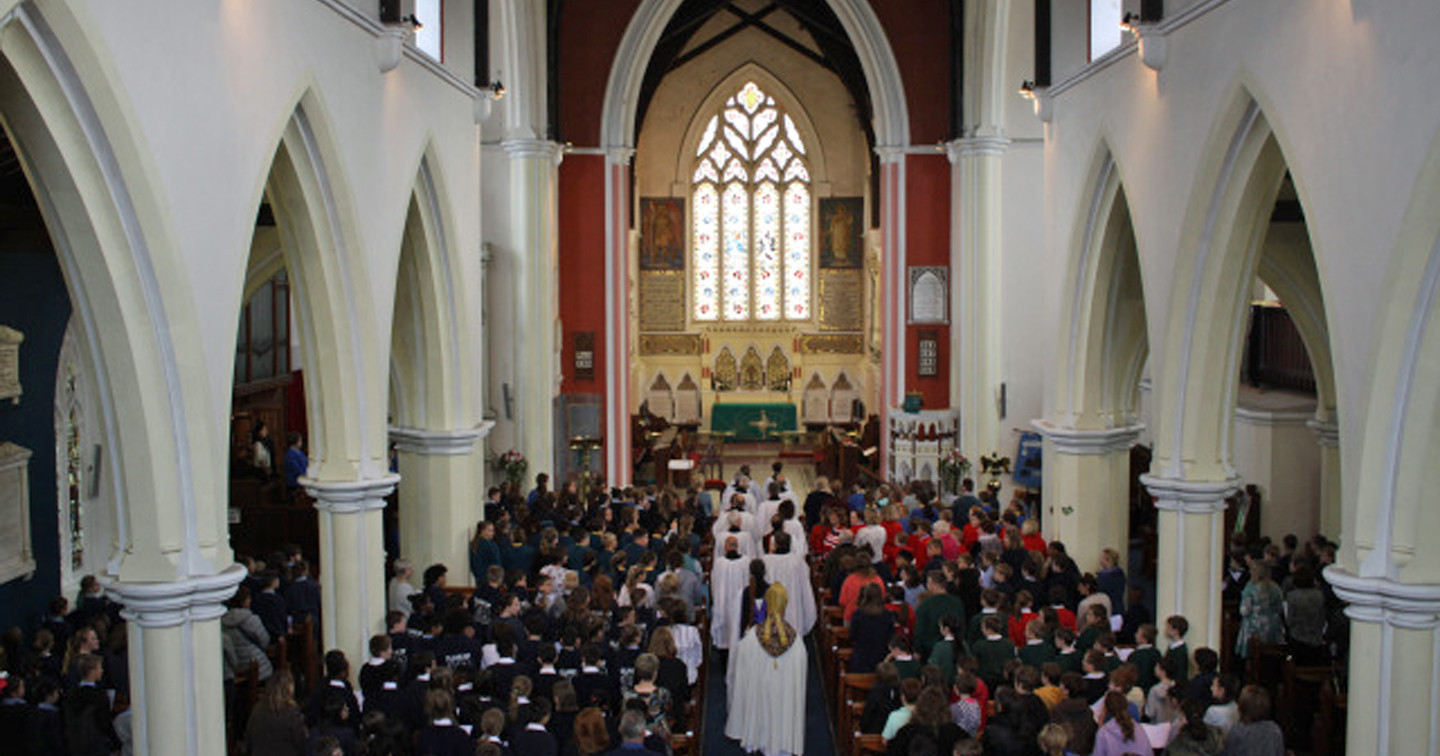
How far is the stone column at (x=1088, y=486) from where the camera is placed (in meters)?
12.9

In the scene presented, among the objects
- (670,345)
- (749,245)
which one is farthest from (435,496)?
(749,245)

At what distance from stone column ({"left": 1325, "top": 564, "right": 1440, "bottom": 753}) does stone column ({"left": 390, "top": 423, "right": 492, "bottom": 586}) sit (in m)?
8.29

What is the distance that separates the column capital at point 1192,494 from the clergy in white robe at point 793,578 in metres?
3.18

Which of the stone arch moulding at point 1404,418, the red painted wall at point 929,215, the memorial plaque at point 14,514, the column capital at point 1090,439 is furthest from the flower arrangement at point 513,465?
the stone arch moulding at point 1404,418

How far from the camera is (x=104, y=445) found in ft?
23.9

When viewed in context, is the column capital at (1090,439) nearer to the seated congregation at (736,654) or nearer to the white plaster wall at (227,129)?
the seated congregation at (736,654)

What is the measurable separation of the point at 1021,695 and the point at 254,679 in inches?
209

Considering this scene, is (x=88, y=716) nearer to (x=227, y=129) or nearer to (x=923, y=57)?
(x=227, y=129)

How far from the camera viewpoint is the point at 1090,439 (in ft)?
42.2

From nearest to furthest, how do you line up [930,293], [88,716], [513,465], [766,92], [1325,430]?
[88,716]
[1325,430]
[513,465]
[930,293]
[766,92]

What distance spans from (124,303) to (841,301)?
24913mm

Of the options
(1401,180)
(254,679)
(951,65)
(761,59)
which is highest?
(761,59)

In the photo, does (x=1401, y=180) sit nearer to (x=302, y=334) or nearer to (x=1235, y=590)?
(x=1235, y=590)

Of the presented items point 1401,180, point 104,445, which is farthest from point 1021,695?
point 104,445
